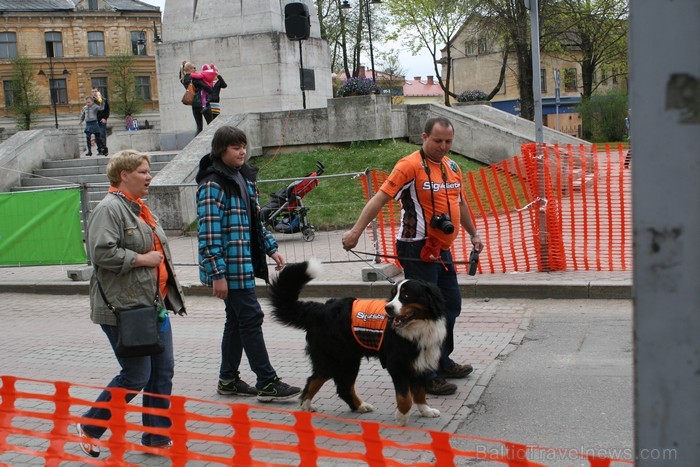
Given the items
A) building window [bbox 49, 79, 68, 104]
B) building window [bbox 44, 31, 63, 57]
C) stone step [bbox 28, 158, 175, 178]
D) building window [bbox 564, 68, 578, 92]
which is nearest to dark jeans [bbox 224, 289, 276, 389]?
stone step [bbox 28, 158, 175, 178]

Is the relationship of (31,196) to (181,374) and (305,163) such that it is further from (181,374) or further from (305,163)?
(305,163)

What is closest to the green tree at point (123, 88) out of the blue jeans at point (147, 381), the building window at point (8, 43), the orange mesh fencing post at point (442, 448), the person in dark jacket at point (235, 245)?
the building window at point (8, 43)

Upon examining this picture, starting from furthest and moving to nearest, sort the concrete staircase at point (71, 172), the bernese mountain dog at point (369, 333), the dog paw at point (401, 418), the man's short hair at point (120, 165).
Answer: the concrete staircase at point (71, 172) → the dog paw at point (401, 418) → the bernese mountain dog at point (369, 333) → the man's short hair at point (120, 165)

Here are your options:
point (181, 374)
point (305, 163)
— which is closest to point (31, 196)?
point (181, 374)

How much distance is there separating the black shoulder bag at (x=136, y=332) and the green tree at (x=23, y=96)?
6887cm

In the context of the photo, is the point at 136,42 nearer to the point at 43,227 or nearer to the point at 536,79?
the point at 43,227

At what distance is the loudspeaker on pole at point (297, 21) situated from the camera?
2009cm

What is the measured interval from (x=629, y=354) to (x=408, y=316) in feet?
8.74

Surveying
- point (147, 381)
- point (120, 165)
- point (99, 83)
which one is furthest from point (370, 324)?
point (99, 83)

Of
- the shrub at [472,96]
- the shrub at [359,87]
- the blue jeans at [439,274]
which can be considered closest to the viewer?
the blue jeans at [439,274]

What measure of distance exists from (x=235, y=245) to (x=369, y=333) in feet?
4.07

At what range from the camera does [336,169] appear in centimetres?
1812

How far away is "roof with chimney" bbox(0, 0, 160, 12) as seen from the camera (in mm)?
77875

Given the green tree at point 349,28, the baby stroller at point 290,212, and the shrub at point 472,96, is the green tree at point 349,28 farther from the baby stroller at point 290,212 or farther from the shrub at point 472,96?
the baby stroller at point 290,212
